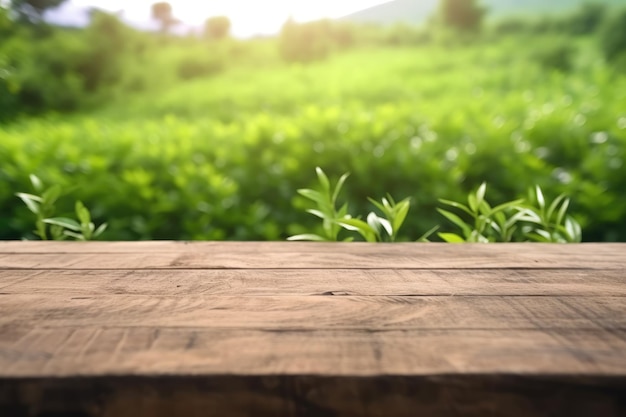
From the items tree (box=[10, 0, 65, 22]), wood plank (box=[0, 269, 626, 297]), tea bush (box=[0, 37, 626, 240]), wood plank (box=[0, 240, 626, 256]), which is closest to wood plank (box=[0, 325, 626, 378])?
wood plank (box=[0, 269, 626, 297])

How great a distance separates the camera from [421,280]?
0.85m

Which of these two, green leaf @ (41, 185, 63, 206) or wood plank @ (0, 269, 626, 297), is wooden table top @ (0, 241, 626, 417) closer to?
wood plank @ (0, 269, 626, 297)

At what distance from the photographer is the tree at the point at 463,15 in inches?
166

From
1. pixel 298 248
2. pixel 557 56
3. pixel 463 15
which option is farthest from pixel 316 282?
pixel 463 15

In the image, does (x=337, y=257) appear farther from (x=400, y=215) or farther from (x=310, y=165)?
(x=310, y=165)

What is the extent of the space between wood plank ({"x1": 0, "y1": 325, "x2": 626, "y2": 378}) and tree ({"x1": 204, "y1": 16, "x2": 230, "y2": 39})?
3.65m

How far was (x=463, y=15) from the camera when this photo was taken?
4.25 meters

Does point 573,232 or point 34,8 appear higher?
point 34,8

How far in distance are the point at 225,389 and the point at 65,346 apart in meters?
0.18

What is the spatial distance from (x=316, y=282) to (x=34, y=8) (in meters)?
3.87

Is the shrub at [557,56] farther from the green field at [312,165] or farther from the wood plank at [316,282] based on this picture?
the wood plank at [316,282]

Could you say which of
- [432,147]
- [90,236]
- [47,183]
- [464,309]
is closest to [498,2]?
[432,147]

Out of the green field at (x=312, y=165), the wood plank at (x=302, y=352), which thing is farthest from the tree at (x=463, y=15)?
the wood plank at (x=302, y=352)

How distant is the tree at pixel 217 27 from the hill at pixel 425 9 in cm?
80
